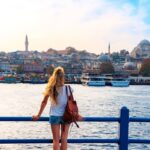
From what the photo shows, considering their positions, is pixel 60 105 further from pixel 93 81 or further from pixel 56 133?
pixel 93 81

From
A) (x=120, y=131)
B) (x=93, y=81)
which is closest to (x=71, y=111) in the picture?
(x=120, y=131)

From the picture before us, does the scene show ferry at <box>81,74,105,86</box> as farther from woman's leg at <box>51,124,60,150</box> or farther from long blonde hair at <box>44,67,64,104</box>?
long blonde hair at <box>44,67,64,104</box>

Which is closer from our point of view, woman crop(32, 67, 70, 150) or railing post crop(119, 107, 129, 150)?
woman crop(32, 67, 70, 150)

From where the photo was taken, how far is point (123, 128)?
714 centimetres

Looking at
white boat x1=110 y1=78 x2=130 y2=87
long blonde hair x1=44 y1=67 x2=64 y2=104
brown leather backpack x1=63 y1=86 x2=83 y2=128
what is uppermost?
long blonde hair x1=44 y1=67 x2=64 y2=104

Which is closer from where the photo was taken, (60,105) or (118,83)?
(60,105)

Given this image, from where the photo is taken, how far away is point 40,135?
94.4 feet

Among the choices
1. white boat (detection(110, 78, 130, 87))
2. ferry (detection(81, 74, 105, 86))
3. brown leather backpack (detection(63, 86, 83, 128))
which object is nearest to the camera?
brown leather backpack (detection(63, 86, 83, 128))

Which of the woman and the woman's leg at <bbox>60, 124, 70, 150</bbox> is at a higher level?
the woman

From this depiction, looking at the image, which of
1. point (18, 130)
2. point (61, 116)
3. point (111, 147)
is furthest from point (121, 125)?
point (18, 130)

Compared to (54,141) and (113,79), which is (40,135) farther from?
(113,79)

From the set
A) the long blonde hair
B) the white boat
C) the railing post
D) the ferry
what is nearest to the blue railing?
the railing post

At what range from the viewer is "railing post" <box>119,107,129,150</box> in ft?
23.2

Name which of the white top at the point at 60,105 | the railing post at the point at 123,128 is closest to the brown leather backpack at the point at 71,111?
the white top at the point at 60,105
